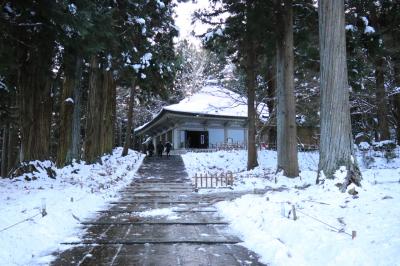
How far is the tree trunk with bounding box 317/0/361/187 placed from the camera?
9078mm

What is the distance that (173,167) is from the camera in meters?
25.6

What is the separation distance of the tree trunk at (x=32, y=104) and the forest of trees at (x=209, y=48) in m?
0.03

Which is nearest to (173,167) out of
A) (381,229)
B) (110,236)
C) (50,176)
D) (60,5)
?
(50,176)

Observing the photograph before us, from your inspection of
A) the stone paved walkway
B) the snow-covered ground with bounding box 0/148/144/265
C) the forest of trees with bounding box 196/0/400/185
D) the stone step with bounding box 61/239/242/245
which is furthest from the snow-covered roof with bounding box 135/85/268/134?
the stone step with bounding box 61/239/242/245

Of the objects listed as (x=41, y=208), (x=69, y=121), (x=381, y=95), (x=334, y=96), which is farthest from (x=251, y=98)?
(x=41, y=208)

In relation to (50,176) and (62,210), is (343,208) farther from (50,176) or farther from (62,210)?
(50,176)

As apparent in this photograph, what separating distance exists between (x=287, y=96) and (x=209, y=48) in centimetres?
712

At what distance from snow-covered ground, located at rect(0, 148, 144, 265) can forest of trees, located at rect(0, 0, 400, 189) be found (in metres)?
1.67

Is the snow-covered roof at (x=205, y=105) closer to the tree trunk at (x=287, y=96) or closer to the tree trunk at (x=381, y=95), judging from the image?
the tree trunk at (x=381, y=95)

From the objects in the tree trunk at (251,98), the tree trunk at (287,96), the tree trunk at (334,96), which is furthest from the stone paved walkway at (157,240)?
the tree trunk at (251,98)

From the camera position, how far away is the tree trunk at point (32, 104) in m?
13.0

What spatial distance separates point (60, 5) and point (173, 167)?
1679 centimetres

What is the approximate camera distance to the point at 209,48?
Answer: 20781mm

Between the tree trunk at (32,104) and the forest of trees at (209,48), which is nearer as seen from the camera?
the forest of trees at (209,48)
